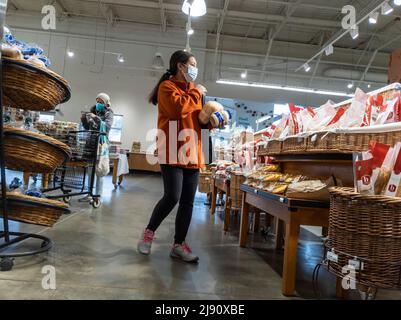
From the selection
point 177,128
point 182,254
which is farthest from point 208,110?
point 182,254

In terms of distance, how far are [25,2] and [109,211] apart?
34.0 ft

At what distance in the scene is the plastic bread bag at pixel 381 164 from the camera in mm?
1237

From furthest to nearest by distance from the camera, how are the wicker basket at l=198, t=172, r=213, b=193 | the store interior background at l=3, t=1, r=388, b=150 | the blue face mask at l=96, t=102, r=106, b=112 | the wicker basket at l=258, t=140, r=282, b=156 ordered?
the store interior background at l=3, t=1, r=388, b=150 → the wicker basket at l=198, t=172, r=213, b=193 → the blue face mask at l=96, t=102, r=106, b=112 → the wicker basket at l=258, t=140, r=282, b=156

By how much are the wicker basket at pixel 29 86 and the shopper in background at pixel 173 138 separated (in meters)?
0.63

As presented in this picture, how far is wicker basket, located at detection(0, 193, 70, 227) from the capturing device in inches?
71.0

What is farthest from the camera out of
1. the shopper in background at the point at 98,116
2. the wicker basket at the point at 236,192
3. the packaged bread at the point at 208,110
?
the shopper in background at the point at 98,116

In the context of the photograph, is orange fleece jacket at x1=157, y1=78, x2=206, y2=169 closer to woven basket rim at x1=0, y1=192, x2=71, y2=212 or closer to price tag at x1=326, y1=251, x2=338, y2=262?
woven basket rim at x1=0, y1=192, x2=71, y2=212

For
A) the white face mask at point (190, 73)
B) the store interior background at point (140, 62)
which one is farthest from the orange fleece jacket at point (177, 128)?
the store interior background at point (140, 62)

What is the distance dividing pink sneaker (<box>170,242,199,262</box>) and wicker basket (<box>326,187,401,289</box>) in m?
1.07

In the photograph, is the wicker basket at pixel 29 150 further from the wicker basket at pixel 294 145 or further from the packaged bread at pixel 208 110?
the wicker basket at pixel 294 145

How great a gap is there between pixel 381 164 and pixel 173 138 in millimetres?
1244

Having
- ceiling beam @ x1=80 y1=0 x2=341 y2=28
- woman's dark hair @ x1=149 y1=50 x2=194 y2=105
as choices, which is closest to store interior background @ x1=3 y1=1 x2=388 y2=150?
ceiling beam @ x1=80 y1=0 x2=341 y2=28

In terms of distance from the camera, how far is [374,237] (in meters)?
1.23
